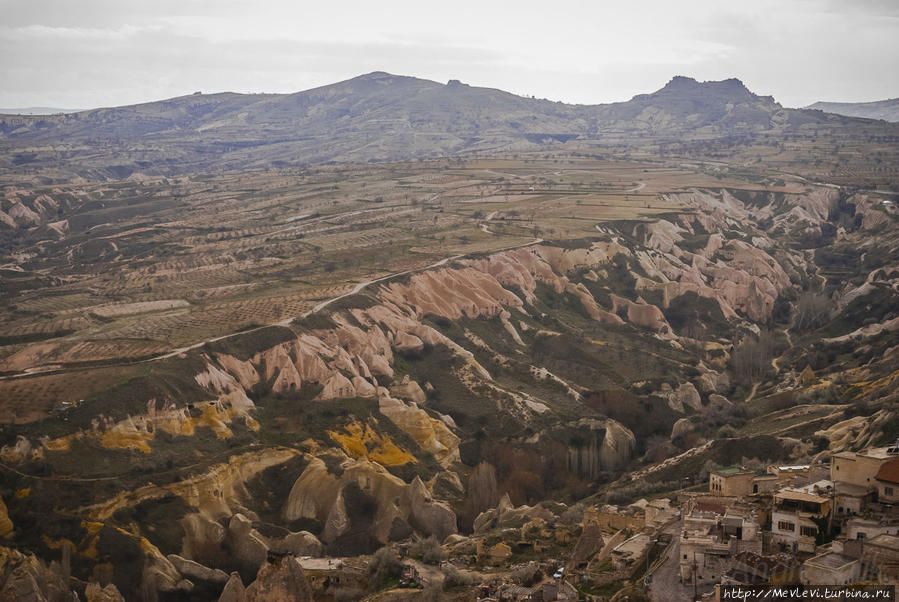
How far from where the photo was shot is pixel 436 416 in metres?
63.9

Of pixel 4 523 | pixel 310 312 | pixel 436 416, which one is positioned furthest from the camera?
pixel 310 312

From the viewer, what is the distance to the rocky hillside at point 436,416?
1774 inches

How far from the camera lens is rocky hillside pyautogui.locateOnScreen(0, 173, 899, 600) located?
45062 millimetres

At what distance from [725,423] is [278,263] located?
2019 inches

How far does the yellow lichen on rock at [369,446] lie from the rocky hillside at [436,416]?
0.43 feet

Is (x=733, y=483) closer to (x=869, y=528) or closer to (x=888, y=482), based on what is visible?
(x=888, y=482)

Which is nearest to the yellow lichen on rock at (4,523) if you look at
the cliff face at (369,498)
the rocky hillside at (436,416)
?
the rocky hillside at (436,416)

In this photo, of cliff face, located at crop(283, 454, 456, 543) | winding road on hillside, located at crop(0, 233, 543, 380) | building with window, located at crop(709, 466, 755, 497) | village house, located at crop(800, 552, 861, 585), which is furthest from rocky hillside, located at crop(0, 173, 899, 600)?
village house, located at crop(800, 552, 861, 585)

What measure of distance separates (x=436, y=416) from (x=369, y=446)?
290 inches

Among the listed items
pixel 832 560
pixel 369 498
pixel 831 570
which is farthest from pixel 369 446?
pixel 831 570

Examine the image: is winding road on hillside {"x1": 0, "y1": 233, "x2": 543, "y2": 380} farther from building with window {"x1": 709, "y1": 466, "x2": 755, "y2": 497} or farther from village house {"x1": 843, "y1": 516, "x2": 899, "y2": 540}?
village house {"x1": 843, "y1": 516, "x2": 899, "y2": 540}

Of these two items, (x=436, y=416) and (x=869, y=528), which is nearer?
(x=869, y=528)

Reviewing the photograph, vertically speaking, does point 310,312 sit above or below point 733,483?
above

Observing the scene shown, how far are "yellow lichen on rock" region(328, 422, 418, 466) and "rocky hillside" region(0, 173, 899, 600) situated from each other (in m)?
0.13
